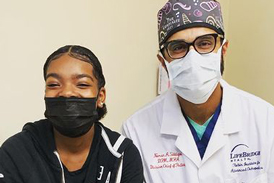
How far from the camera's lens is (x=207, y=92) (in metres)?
1.22

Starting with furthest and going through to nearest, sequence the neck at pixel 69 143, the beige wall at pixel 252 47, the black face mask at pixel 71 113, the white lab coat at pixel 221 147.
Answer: the beige wall at pixel 252 47
the white lab coat at pixel 221 147
the neck at pixel 69 143
the black face mask at pixel 71 113

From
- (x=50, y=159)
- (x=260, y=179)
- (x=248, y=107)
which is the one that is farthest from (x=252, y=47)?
(x=50, y=159)

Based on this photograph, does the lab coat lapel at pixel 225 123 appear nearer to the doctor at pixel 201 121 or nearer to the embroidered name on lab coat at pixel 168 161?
the doctor at pixel 201 121

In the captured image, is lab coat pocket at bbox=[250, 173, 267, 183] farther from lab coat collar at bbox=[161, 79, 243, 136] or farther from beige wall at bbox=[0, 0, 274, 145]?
beige wall at bbox=[0, 0, 274, 145]

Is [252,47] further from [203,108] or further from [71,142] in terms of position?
[71,142]

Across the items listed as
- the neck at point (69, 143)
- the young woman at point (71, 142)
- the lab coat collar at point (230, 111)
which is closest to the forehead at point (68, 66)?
the young woman at point (71, 142)

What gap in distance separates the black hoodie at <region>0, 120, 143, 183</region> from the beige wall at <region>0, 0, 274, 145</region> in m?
0.26

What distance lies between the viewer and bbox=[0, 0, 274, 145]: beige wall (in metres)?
1.32

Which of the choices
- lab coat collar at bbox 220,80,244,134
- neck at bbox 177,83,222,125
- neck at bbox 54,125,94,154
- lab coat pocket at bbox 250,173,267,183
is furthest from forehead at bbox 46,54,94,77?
lab coat pocket at bbox 250,173,267,183

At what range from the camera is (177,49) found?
→ 1243mm

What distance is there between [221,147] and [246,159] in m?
0.11

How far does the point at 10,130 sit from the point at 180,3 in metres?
0.89

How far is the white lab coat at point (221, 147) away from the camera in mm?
1268

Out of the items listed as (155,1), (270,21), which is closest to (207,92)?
(155,1)
